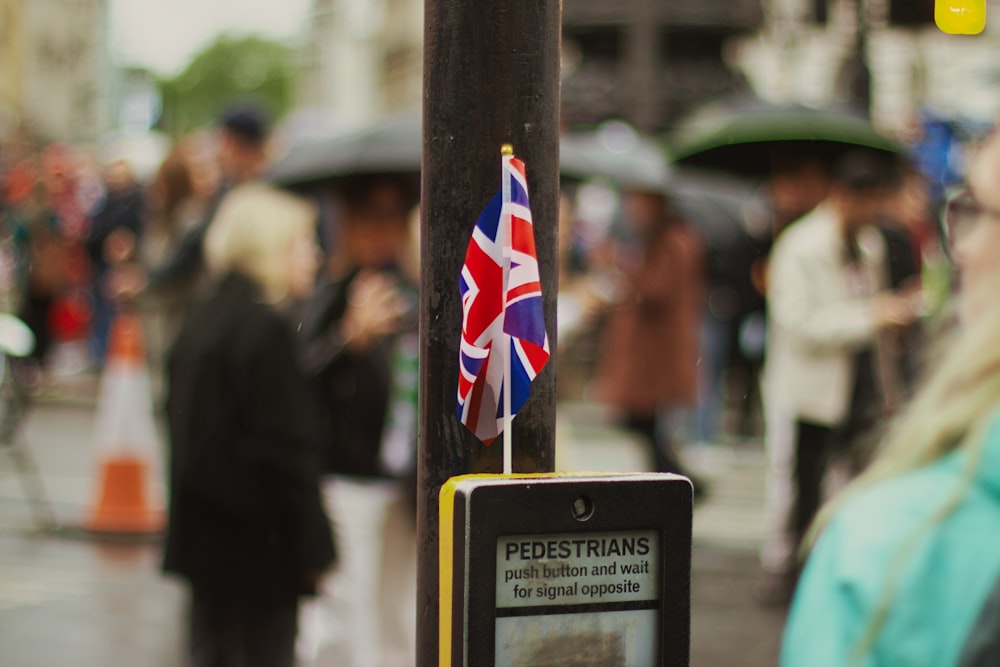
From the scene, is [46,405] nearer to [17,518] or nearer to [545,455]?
[17,518]

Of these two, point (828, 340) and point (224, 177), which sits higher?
point (224, 177)

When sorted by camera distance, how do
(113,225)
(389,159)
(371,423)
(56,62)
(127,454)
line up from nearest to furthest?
(371,423), (389,159), (127,454), (113,225), (56,62)

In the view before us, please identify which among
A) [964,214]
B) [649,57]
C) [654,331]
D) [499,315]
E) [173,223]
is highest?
[649,57]

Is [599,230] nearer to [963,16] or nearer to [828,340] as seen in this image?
[828,340]

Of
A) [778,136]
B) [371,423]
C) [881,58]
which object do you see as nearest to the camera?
[371,423]

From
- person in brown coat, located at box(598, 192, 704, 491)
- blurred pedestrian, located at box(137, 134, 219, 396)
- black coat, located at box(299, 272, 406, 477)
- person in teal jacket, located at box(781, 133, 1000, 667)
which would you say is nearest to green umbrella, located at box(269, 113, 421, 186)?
blurred pedestrian, located at box(137, 134, 219, 396)

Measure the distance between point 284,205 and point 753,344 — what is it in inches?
289

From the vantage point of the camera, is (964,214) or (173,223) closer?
(964,214)

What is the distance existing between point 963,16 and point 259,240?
111 inches

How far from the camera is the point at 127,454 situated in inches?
345

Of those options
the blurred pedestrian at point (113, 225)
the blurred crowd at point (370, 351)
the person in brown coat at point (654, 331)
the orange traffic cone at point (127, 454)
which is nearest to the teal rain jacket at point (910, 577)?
the blurred crowd at point (370, 351)

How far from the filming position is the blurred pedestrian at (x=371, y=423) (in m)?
5.72

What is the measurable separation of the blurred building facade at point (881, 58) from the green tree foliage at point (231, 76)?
59.1 m

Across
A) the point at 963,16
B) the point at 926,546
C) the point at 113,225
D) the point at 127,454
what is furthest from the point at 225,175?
the point at 926,546
